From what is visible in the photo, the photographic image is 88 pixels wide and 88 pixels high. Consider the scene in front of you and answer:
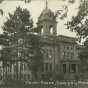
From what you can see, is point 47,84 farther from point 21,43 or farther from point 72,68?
point 21,43

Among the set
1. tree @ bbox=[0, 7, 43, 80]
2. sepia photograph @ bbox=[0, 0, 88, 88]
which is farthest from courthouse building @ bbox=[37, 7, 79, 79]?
tree @ bbox=[0, 7, 43, 80]

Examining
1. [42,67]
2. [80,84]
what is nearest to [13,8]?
[42,67]

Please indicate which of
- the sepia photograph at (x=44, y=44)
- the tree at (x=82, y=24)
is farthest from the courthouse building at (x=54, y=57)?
the tree at (x=82, y=24)

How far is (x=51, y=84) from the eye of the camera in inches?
101

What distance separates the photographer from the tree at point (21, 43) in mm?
2648

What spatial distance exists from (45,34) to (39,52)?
0.25m

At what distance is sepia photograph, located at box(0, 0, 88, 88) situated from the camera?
2.59 meters

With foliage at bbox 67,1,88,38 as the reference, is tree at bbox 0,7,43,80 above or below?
below

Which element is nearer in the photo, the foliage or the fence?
the fence

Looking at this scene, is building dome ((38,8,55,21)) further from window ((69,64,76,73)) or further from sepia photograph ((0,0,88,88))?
window ((69,64,76,73))

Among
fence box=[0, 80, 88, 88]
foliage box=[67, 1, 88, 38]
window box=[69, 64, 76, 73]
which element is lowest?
fence box=[0, 80, 88, 88]

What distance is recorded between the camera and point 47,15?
2684 millimetres

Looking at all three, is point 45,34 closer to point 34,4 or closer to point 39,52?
point 39,52

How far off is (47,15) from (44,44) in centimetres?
38
